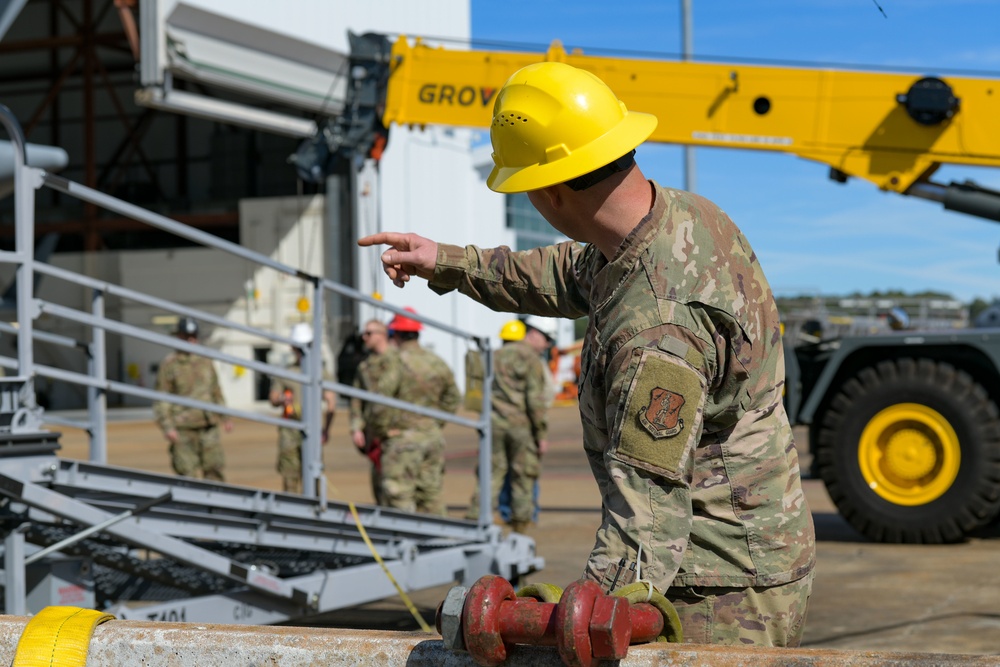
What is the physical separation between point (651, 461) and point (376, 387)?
21.4 feet

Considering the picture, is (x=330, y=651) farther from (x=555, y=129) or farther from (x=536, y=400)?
(x=536, y=400)

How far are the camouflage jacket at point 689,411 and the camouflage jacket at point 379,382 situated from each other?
5765 mm

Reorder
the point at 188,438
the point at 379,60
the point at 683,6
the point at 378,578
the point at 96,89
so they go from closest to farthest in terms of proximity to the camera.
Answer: the point at 378,578, the point at 379,60, the point at 188,438, the point at 683,6, the point at 96,89

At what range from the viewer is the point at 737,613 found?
2.19 metres

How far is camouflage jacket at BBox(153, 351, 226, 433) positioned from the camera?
9.88m

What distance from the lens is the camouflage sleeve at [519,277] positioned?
2604mm

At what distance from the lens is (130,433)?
2223 centimetres

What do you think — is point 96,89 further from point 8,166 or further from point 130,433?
point 8,166

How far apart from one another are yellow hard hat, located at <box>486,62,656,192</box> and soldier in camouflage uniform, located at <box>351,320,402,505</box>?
19.4 feet

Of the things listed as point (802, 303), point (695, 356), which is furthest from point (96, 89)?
point (695, 356)

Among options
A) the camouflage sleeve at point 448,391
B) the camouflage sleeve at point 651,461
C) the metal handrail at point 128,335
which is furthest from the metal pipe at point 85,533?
the camouflage sleeve at point 448,391

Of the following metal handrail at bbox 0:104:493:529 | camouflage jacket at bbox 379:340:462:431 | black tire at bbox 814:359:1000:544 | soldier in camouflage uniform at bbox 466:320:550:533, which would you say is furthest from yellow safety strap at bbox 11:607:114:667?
soldier in camouflage uniform at bbox 466:320:550:533

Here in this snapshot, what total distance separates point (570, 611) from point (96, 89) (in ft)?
110

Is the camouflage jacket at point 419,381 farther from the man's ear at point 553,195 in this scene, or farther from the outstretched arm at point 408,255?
the man's ear at point 553,195
